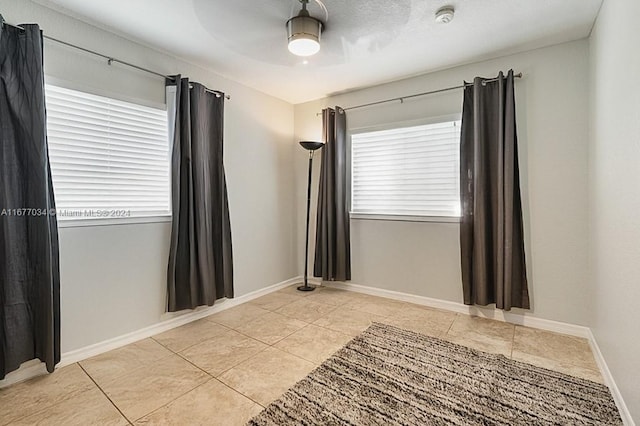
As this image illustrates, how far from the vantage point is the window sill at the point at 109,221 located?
2164mm

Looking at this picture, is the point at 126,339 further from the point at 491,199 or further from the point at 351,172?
the point at 491,199

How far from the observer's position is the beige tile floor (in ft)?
5.46

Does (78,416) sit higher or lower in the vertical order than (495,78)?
lower

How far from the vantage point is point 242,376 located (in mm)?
1982

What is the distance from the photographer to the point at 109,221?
238cm

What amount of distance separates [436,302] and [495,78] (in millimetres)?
2310

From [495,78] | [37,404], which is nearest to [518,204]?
[495,78]

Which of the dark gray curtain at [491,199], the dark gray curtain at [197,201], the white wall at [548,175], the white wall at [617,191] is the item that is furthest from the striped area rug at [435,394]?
the dark gray curtain at [197,201]

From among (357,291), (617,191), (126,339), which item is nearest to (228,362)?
(126,339)

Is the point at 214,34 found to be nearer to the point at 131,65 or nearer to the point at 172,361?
the point at 131,65

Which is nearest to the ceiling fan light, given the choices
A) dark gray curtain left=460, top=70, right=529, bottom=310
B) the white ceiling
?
the white ceiling

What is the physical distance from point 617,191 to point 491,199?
1.10 metres

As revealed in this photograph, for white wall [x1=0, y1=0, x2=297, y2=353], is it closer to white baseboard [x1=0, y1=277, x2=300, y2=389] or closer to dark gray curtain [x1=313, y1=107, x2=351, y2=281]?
white baseboard [x1=0, y1=277, x2=300, y2=389]

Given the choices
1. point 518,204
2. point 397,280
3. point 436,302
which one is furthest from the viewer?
point 397,280
